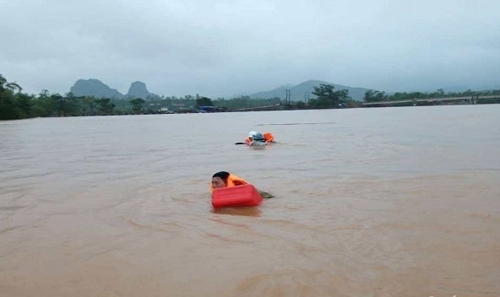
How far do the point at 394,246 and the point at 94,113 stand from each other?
10548 cm

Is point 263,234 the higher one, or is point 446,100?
point 446,100

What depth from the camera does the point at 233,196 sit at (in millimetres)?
7727

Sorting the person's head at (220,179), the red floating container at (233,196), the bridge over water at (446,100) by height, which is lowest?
the red floating container at (233,196)

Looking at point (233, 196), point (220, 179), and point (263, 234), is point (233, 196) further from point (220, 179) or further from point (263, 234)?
point (263, 234)

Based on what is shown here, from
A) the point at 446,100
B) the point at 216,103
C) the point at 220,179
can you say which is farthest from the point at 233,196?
the point at 216,103

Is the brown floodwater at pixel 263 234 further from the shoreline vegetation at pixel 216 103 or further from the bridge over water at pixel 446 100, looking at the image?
the bridge over water at pixel 446 100

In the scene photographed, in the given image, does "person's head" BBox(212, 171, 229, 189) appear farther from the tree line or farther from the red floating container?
the tree line

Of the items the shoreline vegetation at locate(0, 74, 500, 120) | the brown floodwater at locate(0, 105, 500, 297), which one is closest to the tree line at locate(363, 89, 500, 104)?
the shoreline vegetation at locate(0, 74, 500, 120)

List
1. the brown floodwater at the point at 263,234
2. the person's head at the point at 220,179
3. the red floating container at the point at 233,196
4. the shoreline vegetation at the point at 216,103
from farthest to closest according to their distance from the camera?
the shoreline vegetation at the point at 216,103 → the person's head at the point at 220,179 → the red floating container at the point at 233,196 → the brown floodwater at the point at 263,234

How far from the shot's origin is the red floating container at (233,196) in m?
7.71

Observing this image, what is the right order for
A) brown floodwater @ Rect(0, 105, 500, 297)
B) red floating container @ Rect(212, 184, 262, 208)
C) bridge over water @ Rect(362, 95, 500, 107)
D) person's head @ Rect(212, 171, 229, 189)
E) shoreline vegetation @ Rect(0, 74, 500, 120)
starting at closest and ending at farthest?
brown floodwater @ Rect(0, 105, 500, 297) → red floating container @ Rect(212, 184, 262, 208) → person's head @ Rect(212, 171, 229, 189) → shoreline vegetation @ Rect(0, 74, 500, 120) → bridge over water @ Rect(362, 95, 500, 107)

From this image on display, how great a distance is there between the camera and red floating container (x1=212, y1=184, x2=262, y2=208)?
771 cm

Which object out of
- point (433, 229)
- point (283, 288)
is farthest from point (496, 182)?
point (283, 288)

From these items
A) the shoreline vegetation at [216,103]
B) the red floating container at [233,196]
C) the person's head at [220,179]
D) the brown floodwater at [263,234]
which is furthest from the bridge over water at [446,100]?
the red floating container at [233,196]
